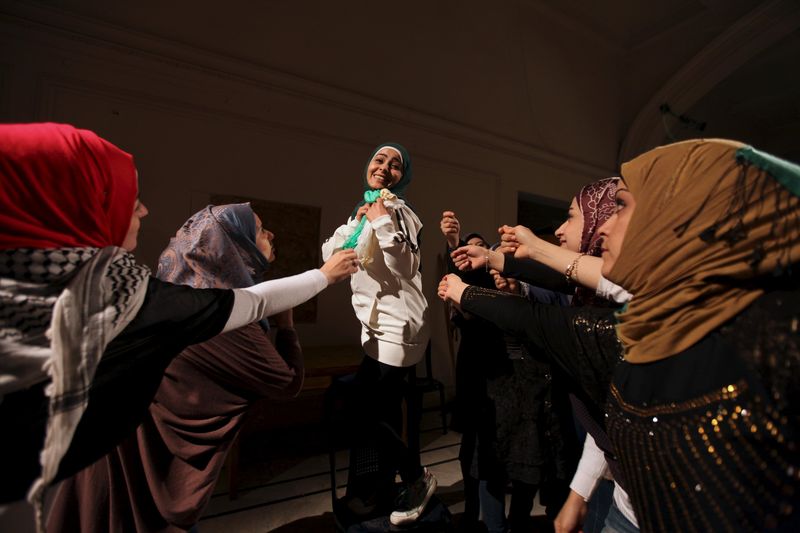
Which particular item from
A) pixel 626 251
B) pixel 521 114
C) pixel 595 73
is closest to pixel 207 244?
pixel 626 251

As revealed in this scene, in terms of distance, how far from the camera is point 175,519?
3.88 ft

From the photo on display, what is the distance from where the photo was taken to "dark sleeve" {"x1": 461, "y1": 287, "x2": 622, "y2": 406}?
2.84 ft

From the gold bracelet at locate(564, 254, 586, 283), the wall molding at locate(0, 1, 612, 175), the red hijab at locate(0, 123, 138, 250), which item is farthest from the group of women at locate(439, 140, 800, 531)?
the wall molding at locate(0, 1, 612, 175)

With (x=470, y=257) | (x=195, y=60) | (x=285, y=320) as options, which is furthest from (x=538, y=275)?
(x=195, y=60)

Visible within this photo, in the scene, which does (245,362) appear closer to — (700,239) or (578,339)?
(578,339)

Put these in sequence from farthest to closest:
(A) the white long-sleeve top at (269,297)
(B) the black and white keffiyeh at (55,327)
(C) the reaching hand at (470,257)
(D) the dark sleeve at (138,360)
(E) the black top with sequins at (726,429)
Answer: (C) the reaching hand at (470,257), (A) the white long-sleeve top at (269,297), (D) the dark sleeve at (138,360), (B) the black and white keffiyeh at (55,327), (E) the black top with sequins at (726,429)

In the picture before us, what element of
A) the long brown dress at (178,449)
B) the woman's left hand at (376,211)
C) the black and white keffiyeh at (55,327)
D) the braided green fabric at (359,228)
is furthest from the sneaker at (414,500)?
the black and white keffiyeh at (55,327)

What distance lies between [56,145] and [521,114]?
4.84 metres

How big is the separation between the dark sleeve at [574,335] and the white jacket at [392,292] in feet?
2.18

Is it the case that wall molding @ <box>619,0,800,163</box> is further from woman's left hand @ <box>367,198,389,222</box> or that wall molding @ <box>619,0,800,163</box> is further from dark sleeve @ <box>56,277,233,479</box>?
dark sleeve @ <box>56,277,233,479</box>

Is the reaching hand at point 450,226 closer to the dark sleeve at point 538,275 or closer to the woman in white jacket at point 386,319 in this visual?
the woman in white jacket at point 386,319

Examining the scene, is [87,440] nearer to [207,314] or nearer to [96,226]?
[207,314]

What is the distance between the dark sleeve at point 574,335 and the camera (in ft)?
2.84

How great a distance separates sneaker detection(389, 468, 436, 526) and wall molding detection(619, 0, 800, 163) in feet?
18.8
